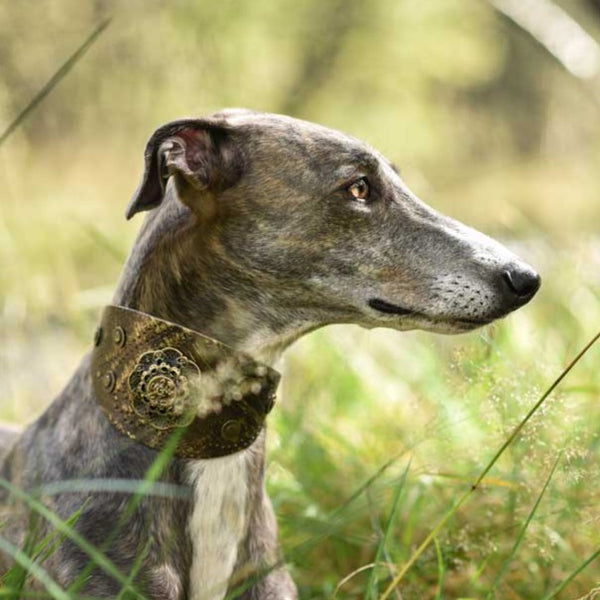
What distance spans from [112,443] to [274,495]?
4.45 feet

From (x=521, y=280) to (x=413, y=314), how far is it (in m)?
0.28

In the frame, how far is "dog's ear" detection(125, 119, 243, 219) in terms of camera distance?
8.00 ft

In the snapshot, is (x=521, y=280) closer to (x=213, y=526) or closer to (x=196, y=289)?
(x=196, y=289)

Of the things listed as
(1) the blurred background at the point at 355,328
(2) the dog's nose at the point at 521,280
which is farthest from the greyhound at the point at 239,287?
(1) the blurred background at the point at 355,328

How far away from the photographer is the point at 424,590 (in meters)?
3.01

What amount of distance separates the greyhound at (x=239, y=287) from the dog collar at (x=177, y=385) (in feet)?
0.10

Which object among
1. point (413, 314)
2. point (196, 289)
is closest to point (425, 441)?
point (413, 314)

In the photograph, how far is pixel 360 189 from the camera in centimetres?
256

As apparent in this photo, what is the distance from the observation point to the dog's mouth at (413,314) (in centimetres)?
246

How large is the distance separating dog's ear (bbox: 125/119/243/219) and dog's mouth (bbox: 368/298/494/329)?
467 mm

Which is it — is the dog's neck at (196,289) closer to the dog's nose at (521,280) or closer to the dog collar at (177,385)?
the dog collar at (177,385)

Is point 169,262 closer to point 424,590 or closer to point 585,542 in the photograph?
point 424,590

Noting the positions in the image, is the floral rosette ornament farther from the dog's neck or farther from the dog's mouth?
the dog's mouth

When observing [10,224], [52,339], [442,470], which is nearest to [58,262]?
[10,224]
